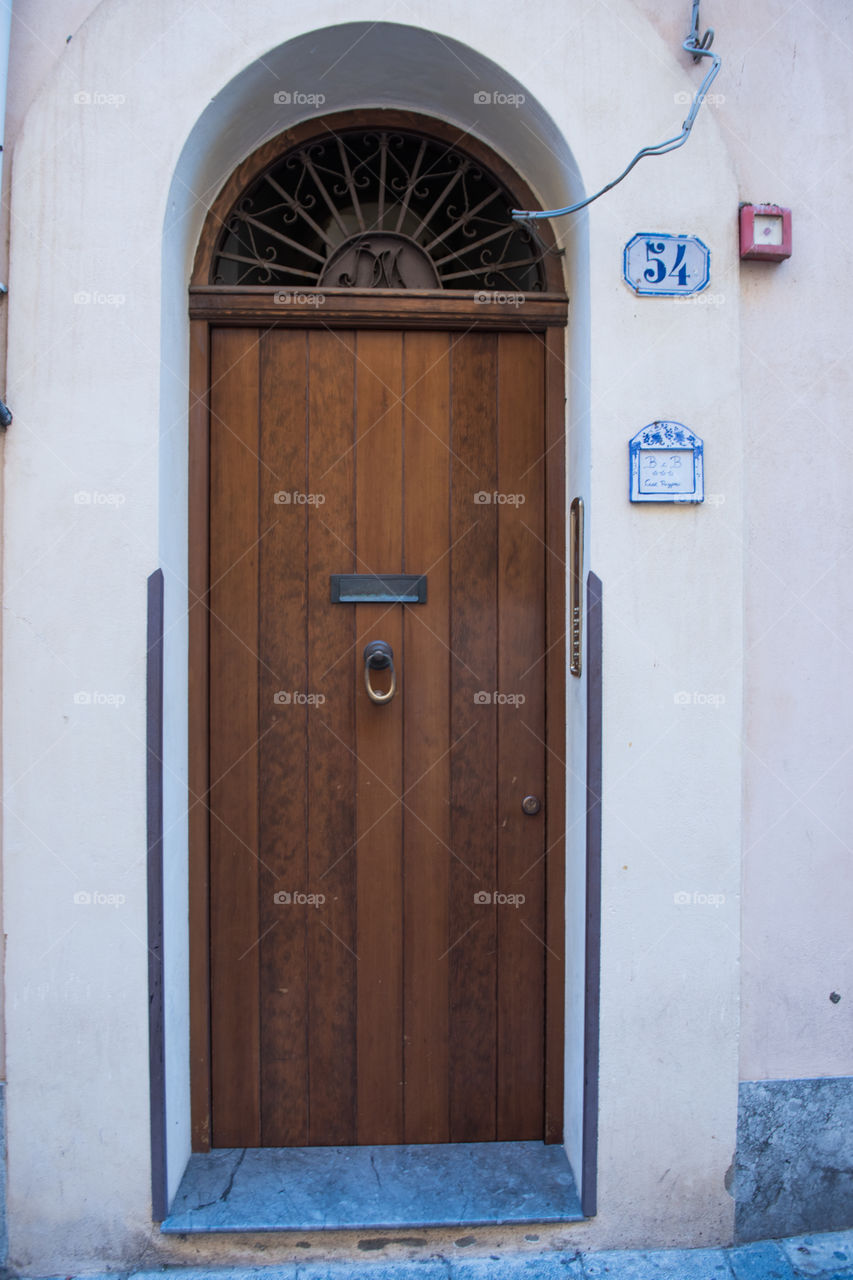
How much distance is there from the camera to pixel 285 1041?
262 centimetres

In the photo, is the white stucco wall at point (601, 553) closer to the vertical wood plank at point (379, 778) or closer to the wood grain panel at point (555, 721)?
the wood grain panel at point (555, 721)

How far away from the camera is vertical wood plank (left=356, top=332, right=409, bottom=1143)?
2.62 meters

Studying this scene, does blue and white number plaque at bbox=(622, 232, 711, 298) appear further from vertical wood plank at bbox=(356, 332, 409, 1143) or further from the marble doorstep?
the marble doorstep

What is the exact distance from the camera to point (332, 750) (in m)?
2.63

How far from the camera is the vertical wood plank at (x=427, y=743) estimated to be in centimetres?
263

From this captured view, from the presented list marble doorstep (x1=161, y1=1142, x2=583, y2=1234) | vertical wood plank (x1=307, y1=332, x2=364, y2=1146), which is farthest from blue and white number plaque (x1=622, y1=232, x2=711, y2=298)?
marble doorstep (x1=161, y1=1142, x2=583, y2=1234)

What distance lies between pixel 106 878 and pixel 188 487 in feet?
3.96

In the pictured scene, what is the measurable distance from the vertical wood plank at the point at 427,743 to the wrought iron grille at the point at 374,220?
28cm

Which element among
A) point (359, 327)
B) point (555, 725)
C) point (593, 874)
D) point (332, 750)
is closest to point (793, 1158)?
point (593, 874)

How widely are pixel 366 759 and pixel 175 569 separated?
853mm

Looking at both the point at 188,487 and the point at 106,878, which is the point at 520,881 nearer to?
Result: the point at 106,878

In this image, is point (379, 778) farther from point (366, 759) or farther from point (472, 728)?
point (472, 728)

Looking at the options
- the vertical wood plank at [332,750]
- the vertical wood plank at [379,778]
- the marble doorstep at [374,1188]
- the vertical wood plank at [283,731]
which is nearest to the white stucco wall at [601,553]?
the marble doorstep at [374,1188]

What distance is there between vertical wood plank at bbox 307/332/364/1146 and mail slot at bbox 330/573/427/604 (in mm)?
32
